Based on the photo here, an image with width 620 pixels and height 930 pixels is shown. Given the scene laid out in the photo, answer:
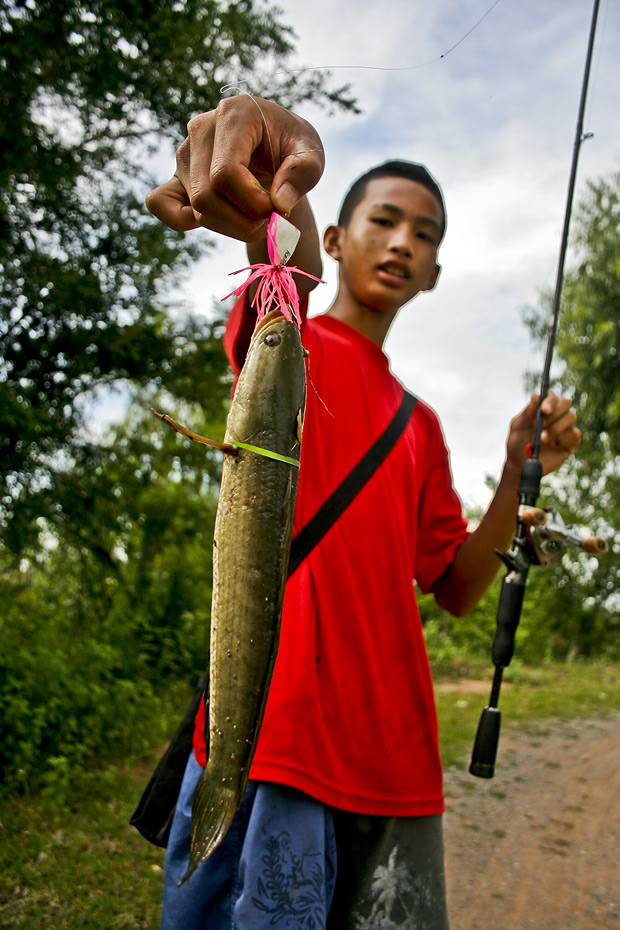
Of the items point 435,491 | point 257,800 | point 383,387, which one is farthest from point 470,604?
point 257,800

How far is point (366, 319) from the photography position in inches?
96.5

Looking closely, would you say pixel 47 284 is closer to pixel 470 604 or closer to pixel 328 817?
pixel 470 604

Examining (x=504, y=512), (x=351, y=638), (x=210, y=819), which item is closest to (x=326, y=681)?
(x=351, y=638)

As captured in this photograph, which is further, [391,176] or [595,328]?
[595,328]

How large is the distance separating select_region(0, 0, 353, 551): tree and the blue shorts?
15.2 ft

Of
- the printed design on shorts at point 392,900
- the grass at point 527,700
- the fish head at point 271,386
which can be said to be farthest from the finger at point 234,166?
the grass at point 527,700

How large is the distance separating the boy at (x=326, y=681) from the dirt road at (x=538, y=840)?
2.66 m

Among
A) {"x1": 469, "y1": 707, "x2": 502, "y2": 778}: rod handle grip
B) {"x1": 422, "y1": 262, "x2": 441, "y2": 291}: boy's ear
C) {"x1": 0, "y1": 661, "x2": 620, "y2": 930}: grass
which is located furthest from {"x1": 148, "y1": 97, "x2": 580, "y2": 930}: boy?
{"x1": 0, "y1": 661, "x2": 620, "y2": 930}: grass

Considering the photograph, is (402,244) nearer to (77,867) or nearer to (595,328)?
(77,867)

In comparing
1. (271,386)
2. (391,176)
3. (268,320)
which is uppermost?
(391,176)

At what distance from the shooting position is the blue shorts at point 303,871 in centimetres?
164

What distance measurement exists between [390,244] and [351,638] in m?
1.29

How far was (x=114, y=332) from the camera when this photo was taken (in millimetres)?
7016

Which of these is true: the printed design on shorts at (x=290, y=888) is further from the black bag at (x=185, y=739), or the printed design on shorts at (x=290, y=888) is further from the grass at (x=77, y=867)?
the grass at (x=77, y=867)
